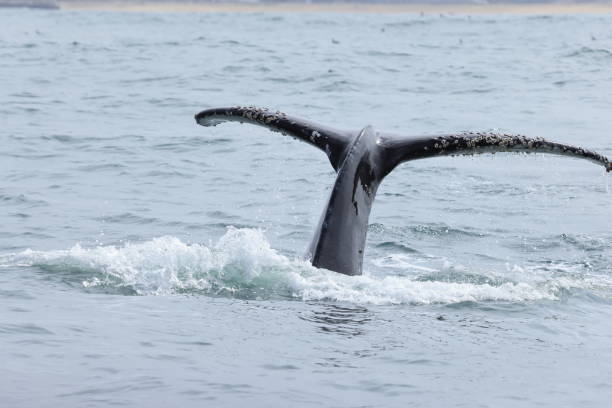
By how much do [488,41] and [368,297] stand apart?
54619mm

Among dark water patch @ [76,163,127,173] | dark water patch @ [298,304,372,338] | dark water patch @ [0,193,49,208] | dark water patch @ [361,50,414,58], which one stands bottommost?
dark water patch @ [298,304,372,338]

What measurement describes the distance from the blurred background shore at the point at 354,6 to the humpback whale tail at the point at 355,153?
142 meters

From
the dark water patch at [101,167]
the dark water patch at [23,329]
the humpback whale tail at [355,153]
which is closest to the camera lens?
the dark water patch at [23,329]

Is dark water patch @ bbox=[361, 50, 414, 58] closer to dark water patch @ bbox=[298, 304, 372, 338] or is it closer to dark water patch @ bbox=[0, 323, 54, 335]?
dark water patch @ bbox=[298, 304, 372, 338]

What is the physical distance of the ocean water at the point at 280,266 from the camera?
25.6 feet

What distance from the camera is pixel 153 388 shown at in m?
7.48

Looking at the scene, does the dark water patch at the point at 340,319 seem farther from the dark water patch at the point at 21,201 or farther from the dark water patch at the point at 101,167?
the dark water patch at the point at 101,167

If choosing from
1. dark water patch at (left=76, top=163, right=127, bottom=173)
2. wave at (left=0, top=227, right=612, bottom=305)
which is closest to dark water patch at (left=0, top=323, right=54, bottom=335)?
wave at (left=0, top=227, right=612, bottom=305)

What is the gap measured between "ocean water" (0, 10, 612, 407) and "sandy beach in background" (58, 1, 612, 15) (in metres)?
129

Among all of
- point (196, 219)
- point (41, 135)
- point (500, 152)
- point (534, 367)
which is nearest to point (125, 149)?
point (41, 135)

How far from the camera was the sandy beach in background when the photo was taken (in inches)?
6127

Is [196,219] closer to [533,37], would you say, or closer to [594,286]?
[594,286]

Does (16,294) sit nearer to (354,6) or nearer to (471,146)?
(471,146)

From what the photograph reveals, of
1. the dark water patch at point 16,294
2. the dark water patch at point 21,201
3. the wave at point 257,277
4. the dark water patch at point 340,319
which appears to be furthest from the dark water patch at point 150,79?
the dark water patch at point 340,319
